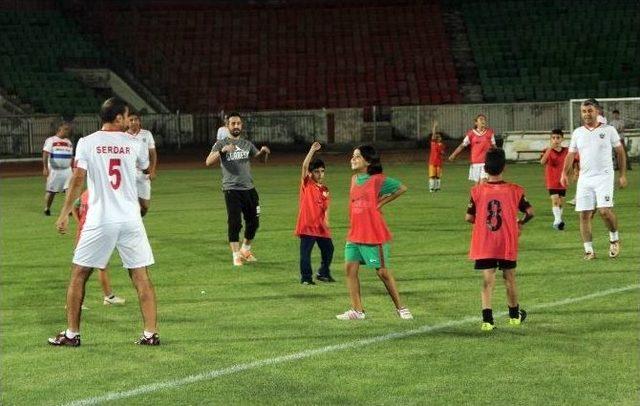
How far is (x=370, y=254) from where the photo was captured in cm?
1123

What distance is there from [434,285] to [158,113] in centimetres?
4057

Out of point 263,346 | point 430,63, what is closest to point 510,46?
point 430,63

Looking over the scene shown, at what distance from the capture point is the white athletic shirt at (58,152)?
2577 cm

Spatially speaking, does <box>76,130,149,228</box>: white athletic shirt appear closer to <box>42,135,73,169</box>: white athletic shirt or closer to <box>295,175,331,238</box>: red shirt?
<box>295,175,331,238</box>: red shirt

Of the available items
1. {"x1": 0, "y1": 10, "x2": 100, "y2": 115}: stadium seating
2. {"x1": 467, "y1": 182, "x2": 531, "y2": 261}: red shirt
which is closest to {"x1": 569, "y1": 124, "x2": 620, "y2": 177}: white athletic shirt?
{"x1": 467, "y1": 182, "x2": 531, "y2": 261}: red shirt

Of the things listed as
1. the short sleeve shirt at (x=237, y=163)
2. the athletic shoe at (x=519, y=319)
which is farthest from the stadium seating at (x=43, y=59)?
the athletic shoe at (x=519, y=319)

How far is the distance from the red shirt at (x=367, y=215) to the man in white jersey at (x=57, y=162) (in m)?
15.1

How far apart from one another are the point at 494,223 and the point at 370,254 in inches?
50.8

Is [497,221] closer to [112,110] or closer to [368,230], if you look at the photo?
[368,230]

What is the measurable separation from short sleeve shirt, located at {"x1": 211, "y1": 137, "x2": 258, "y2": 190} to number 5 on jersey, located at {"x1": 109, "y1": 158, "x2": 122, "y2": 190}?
576 centimetres

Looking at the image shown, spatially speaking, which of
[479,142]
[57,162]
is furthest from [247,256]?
[57,162]

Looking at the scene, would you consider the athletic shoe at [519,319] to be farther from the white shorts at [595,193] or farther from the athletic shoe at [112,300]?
the white shorts at [595,193]

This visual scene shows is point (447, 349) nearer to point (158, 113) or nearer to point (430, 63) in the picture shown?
point (158, 113)

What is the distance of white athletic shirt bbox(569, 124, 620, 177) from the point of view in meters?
15.5
